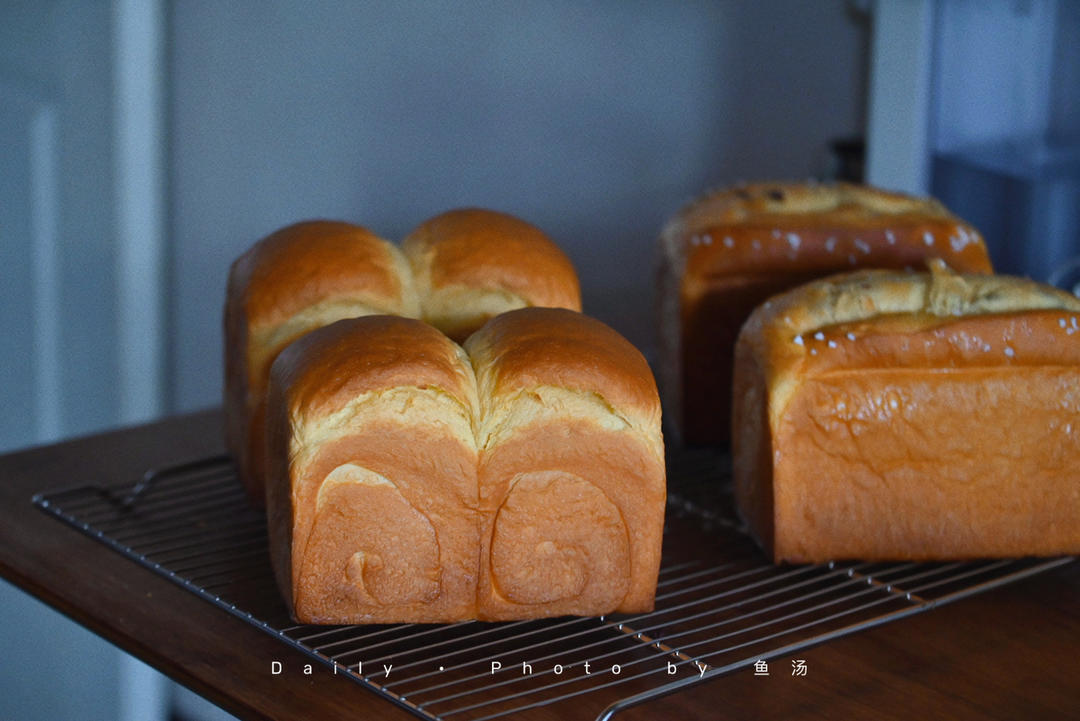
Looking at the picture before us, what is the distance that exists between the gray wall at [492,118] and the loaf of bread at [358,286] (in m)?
0.78

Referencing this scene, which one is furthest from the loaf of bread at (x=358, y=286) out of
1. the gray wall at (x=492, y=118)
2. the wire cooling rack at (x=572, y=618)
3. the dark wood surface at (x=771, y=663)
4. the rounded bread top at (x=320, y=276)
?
the gray wall at (x=492, y=118)

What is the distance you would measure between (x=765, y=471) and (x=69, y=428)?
4.87 feet

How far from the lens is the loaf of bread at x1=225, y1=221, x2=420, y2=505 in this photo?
3.91 ft

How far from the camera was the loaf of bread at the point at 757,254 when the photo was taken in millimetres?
1368

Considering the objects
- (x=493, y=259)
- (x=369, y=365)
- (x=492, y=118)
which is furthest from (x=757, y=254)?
(x=492, y=118)

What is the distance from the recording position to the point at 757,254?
1.38m

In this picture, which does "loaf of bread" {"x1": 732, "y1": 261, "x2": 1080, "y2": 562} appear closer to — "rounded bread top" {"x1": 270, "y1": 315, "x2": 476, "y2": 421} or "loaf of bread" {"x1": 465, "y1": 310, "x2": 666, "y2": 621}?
"loaf of bread" {"x1": 465, "y1": 310, "x2": 666, "y2": 621}

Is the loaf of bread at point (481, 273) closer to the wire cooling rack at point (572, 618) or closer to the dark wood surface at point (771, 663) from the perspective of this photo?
the wire cooling rack at point (572, 618)

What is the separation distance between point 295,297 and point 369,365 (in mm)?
275

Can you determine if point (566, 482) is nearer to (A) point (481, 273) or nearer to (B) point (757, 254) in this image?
(A) point (481, 273)

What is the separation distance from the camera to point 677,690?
0.88 meters

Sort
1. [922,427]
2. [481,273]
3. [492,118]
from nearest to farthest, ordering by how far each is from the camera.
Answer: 1. [922,427]
2. [481,273]
3. [492,118]

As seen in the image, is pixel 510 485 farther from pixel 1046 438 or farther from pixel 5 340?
pixel 5 340

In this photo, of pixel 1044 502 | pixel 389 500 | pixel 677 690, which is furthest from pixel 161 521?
pixel 1044 502
